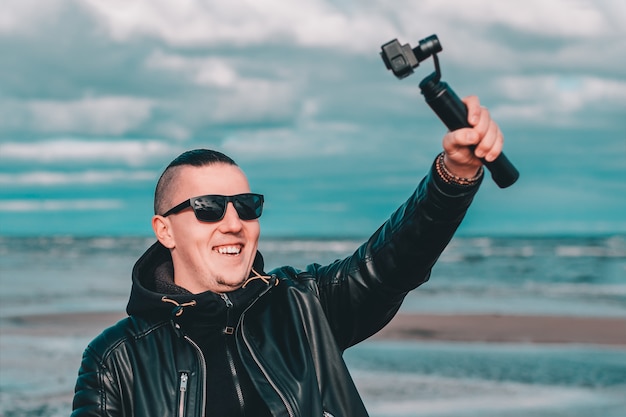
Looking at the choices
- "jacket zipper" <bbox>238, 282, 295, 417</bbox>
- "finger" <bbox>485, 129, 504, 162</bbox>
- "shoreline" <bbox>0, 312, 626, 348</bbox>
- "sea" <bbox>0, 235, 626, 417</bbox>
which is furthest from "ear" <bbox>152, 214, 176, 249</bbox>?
"shoreline" <bbox>0, 312, 626, 348</bbox>

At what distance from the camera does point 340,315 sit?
2947 millimetres

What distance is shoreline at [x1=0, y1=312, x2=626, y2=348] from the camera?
36.8 ft

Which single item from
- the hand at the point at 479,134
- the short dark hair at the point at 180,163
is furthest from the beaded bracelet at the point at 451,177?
the short dark hair at the point at 180,163

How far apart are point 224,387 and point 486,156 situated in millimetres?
1132

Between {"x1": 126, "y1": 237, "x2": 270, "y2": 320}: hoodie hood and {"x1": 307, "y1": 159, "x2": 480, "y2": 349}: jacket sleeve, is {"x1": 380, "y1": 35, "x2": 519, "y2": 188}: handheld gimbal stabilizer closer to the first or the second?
{"x1": 307, "y1": 159, "x2": 480, "y2": 349}: jacket sleeve

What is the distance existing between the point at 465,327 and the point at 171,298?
10.1 m

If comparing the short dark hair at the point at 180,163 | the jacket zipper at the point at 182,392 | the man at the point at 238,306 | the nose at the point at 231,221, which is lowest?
the jacket zipper at the point at 182,392

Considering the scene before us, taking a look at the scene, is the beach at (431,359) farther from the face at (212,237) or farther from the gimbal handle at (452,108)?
the gimbal handle at (452,108)

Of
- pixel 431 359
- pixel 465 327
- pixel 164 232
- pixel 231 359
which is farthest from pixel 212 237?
pixel 465 327

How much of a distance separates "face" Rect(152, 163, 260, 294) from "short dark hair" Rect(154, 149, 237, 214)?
2cm

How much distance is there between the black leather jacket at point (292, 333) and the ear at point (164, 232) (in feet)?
0.27

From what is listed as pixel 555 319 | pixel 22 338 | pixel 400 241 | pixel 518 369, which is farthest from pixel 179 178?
pixel 555 319

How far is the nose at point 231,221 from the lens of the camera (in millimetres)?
2797

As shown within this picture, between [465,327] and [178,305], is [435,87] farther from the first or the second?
[465,327]
